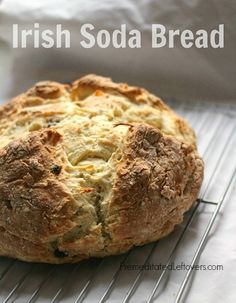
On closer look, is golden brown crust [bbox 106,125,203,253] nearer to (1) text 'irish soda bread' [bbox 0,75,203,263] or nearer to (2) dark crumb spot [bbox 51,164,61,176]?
(1) text 'irish soda bread' [bbox 0,75,203,263]

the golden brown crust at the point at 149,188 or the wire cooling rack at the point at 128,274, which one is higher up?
the golden brown crust at the point at 149,188

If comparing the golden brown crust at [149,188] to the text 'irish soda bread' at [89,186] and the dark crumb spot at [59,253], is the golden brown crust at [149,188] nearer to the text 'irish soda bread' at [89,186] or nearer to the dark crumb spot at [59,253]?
the text 'irish soda bread' at [89,186]

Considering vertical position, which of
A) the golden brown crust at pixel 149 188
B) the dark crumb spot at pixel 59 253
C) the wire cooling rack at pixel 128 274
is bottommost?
the wire cooling rack at pixel 128 274

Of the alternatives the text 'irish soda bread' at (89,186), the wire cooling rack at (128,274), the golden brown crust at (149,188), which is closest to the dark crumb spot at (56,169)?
the text 'irish soda bread' at (89,186)

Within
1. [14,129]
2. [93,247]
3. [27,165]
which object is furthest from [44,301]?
[14,129]

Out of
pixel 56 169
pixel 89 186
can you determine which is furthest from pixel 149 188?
pixel 56 169

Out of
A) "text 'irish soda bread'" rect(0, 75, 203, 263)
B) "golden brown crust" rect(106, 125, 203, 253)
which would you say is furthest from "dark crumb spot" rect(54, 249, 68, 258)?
"golden brown crust" rect(106, 125, 203, 253)

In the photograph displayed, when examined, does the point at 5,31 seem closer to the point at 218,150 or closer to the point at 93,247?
the point at 218,150

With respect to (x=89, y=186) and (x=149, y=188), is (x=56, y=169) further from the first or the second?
(x=149, y=188)
